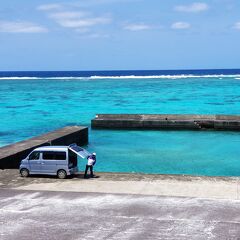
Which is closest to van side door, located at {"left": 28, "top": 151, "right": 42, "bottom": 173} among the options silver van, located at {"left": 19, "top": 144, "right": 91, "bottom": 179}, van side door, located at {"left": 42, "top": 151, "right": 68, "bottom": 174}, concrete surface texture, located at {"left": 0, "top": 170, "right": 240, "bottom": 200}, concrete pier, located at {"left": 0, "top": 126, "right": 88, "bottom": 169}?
silver van, located at {"left": 19, "top": 144, "right": 91, "bottom": 179}

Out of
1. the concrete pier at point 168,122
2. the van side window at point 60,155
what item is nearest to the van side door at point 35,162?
the van side window at point 60,155

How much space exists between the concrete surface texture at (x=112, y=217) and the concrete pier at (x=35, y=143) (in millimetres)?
7290

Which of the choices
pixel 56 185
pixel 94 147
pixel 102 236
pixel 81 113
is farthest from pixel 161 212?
pixel 81 113

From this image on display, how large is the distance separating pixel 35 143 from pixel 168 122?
19.3 metres

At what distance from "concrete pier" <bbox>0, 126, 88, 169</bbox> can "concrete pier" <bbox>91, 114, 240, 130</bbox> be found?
9047 mm

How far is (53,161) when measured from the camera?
19812mm

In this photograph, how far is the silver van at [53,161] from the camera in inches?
776

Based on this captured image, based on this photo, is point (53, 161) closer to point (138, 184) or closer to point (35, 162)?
point (35, 162)

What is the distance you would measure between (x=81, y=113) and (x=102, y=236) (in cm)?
5084

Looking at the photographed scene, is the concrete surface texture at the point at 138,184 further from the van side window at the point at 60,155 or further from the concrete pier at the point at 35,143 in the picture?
the concrete pier at the point at 35,143

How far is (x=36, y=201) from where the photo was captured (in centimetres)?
1630

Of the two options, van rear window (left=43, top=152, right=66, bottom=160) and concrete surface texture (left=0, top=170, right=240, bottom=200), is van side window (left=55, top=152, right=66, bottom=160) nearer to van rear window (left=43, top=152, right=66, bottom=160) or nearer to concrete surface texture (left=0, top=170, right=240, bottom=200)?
van rear window (left=43, top=152, right=66, bottom=160)

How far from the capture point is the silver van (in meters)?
19.7

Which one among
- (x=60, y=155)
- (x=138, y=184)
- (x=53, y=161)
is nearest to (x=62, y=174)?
(x=53, y=161)
